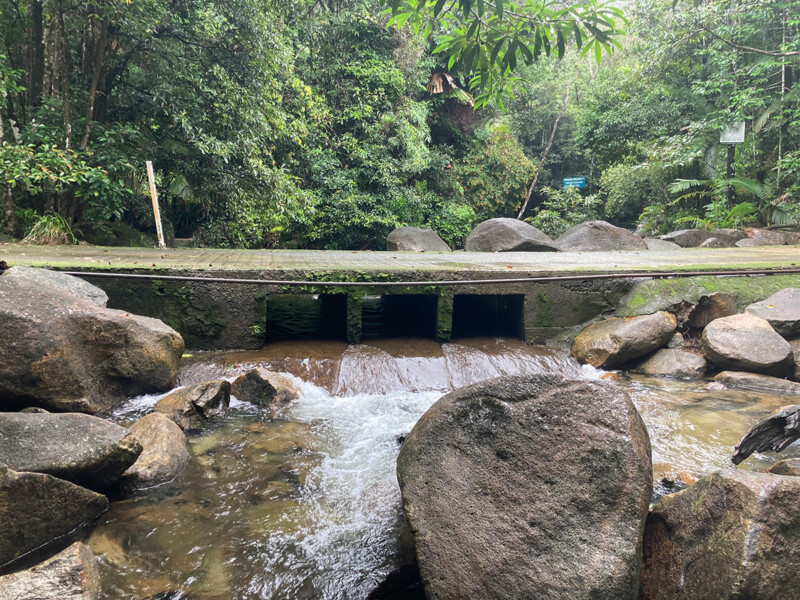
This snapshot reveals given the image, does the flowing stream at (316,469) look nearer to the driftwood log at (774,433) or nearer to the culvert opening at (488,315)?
the driftwood log at (774,433)

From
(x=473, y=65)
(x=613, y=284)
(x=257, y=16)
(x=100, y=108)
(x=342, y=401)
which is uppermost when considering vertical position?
(x=257, y=16)

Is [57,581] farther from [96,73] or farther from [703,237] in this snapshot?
[703,237]

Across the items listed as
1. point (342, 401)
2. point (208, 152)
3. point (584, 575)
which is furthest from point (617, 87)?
point (584, 575)

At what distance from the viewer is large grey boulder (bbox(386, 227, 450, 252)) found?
39.1 ft

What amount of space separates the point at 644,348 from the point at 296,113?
980cm

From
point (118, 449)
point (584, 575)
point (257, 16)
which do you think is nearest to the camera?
point (584, 575)

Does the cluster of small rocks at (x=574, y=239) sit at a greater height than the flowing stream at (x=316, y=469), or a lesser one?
greater

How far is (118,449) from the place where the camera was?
9.36ft

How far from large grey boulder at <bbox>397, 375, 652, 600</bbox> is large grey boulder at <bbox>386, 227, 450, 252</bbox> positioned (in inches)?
370

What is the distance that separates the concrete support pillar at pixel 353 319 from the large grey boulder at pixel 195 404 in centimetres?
177

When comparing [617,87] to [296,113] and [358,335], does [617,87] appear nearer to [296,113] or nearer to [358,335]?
[296,113]

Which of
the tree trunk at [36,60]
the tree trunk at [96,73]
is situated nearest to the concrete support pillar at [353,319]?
the tree trunk at [96,73]

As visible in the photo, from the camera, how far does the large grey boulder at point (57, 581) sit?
201cm

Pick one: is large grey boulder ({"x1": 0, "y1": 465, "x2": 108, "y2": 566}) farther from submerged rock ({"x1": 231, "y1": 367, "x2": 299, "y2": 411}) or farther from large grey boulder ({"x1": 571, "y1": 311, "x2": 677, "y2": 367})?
large grey boulder ({"x1": 571, "y1": 311, "x2": 677, "y2": 367})
